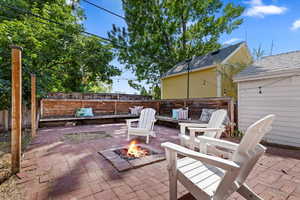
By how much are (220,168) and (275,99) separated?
3972 millimetres

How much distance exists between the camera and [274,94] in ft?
12.8

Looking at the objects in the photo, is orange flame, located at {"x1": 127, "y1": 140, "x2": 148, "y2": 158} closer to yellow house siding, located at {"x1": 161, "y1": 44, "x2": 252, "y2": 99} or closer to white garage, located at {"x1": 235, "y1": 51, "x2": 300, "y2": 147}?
white garage, located at {"x1": 235, "y1": 51, "x2": 300, "y2": 147}

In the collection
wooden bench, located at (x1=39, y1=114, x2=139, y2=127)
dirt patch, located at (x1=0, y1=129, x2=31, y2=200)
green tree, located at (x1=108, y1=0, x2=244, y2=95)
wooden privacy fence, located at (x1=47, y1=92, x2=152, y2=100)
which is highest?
green tree, located at (x1=108, y1=0, x2=244, y2=95)

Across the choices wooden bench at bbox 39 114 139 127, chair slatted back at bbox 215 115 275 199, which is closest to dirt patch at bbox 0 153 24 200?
chair slatted back at bbox 215 115 275 199

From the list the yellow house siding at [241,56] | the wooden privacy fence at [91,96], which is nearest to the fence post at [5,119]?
the wooden privacy fence at [91,96]

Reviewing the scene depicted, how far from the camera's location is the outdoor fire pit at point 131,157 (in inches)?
92.3

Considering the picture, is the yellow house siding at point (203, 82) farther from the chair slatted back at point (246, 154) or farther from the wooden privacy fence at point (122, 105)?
the chair slatted back at point (246, 154)

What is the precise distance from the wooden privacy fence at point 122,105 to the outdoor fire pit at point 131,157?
10.4 ft

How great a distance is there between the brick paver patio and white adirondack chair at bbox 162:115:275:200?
0.39 m

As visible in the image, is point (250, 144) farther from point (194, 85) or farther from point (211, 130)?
point (194, 85)

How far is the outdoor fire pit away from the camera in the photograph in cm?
234

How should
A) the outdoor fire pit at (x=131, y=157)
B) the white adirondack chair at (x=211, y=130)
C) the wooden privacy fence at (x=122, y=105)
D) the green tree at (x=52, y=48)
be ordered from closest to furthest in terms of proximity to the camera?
1. the outdoor fire pit at (x=131, y=157)
2. the white adirondack chair at (x=211, y=130)
3. the green tree at (x=52, y=48)
4. the wooden privacy fence at (x=122, y=105)

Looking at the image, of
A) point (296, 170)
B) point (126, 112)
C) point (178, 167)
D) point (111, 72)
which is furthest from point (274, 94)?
point (111, 72)

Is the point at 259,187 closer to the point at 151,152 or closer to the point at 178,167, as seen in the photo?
the point at 178,167
